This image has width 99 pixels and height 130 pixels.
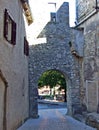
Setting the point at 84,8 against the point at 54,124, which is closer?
the point at 54,124

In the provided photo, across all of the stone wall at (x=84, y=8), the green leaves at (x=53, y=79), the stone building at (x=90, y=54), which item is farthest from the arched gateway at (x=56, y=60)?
the green leaves at (x=53, y=79)

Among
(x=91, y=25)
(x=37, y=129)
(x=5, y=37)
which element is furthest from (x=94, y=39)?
(x=5, y=37)

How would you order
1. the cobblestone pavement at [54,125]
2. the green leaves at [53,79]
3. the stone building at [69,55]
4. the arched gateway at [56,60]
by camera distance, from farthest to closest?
the green leaves at [53,79] → the arched gateway at [56,60] → the stone building at [69,55] → the cobblestone pavement at [54,125]

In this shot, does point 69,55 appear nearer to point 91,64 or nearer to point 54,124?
point 91,64

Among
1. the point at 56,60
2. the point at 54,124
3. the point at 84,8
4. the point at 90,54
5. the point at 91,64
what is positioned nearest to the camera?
the point at 54,124

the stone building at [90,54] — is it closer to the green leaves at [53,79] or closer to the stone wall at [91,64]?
the stone wall at [91,64]

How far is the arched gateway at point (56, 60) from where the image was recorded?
19516 millimetres

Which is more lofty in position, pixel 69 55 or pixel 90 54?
pixel 69 55

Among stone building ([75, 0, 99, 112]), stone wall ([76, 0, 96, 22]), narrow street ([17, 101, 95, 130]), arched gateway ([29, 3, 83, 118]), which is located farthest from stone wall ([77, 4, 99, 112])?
arched gateway ([29, 3, 83, 118])

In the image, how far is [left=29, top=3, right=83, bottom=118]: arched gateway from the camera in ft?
64.0

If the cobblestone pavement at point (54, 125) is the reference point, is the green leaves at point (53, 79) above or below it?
above

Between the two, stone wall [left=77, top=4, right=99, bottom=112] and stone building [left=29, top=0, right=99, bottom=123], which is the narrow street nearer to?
stone building [left=29, top=0, right=99, bottom=123]

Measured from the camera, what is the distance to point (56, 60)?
20.0m

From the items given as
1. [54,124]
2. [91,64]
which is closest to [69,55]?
[91,64]
